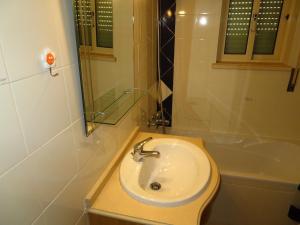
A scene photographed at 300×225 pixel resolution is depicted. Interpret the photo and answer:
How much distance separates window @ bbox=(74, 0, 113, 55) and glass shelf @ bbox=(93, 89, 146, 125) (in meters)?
0.25

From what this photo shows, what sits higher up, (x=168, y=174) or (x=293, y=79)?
(x=293, y=79)

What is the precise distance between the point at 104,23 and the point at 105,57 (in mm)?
150

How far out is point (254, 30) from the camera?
6.45 feet

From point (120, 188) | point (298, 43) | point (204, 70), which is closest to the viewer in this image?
point (120, 188)

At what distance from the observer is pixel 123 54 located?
1244 mm

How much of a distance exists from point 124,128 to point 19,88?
31.7 inches

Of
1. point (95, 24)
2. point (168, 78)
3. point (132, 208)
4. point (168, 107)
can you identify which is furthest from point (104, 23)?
point (168, 107)

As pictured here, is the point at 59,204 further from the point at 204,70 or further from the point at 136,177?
the point at 204,70

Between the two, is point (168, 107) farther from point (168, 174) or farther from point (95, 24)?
point (95, 24)

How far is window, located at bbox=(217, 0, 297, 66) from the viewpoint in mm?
1884

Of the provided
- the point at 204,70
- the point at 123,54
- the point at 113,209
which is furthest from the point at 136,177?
the point at 204,70

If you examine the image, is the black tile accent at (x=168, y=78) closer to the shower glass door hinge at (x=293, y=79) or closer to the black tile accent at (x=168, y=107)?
the black tile accent at (x=168, y=107)

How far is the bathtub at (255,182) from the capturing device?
1.66 metres

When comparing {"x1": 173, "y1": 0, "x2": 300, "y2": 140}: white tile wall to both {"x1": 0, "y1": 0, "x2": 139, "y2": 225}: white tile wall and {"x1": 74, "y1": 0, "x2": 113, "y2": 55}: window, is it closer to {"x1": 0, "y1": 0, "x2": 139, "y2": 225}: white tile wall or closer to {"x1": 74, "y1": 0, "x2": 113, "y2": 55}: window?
{"x1": 74, "y1": 0, "x2": 113, "y2": 55}: window
